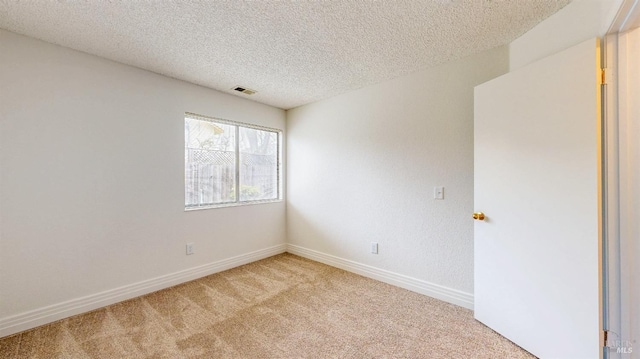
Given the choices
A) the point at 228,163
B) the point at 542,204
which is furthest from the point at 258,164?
the point at 542,204

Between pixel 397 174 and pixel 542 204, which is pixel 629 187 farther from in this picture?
pixel 397 174

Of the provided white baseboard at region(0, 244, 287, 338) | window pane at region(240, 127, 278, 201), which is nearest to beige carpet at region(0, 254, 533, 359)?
white baseboard at region(0, 244, 287, 338)

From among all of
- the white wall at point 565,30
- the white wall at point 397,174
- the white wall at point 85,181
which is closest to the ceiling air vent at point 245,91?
the white wall at point 85,181

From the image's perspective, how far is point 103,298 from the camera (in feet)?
7.46

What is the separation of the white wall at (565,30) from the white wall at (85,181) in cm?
319

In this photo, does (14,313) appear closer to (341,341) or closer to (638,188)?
(341,341)

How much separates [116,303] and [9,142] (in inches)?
63.3

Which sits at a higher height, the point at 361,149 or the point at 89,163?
the point at 361,149

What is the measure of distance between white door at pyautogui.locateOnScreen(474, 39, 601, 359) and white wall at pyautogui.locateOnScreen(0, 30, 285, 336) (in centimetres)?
297

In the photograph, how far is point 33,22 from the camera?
1765mm

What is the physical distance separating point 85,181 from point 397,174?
3048mm

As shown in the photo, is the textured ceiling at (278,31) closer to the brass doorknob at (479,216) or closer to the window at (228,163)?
the window at (228,163)

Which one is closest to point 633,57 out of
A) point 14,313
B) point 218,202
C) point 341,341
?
point 341,341

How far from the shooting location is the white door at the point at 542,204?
1.38 meters
